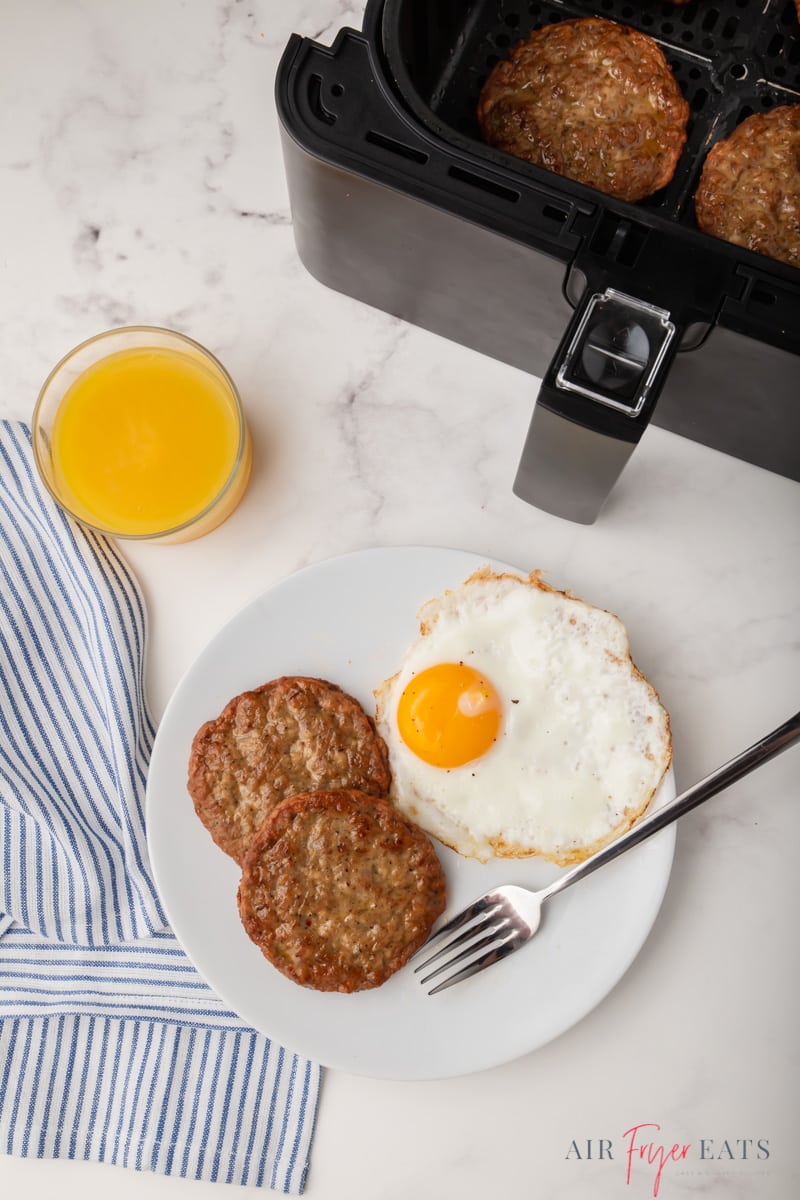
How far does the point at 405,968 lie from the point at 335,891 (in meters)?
0.15

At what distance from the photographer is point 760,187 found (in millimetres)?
1361

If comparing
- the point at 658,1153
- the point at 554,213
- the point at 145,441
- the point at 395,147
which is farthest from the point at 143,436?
the point at 658,1153

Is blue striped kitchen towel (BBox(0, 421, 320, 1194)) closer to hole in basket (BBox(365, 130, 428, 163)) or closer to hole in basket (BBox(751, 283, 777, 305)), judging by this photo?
hole in basket (BBox(365, 130, 428, 163))

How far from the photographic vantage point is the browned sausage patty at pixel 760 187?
1.36m

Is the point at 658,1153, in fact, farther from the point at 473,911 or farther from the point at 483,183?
the point at 483,183

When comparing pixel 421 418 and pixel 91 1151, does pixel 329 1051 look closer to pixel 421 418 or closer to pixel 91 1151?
pixel 91 1151

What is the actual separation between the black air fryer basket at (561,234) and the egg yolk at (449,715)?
0.97ft

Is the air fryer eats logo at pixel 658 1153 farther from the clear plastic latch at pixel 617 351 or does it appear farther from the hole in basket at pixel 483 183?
the hole in basket at pixel 483 183

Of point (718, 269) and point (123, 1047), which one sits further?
point (123, 1047)

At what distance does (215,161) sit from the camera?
1.66 meters

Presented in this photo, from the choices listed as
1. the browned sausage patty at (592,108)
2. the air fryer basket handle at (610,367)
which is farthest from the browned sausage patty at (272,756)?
the browned sausage patty at (592,108)

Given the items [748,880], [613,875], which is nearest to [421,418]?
[613,875]

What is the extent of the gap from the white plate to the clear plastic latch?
1.31 feet

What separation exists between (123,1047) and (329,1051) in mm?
337
